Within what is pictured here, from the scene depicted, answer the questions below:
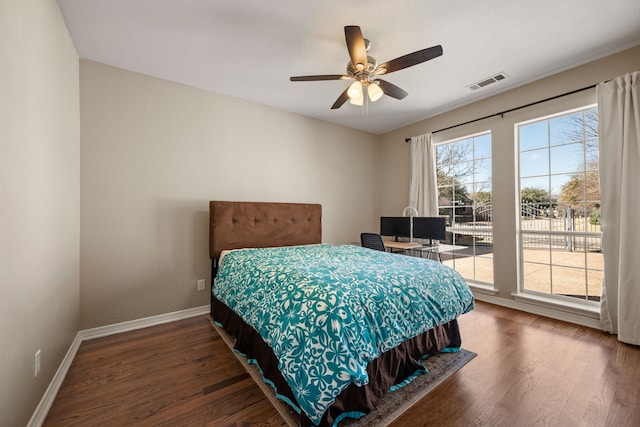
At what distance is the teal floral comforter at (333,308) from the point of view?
1.23 meters

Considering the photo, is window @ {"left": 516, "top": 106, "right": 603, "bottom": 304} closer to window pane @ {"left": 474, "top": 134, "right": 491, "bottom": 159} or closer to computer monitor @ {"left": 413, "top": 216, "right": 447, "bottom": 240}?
window pane @ {"left": 474, "top": 134, "right": 491, "bottom": 159}

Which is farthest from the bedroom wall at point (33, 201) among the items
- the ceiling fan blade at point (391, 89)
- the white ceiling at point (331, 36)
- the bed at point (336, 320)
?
the ceiling fan blade at point (391, 89)

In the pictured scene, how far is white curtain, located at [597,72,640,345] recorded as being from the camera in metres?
2.27

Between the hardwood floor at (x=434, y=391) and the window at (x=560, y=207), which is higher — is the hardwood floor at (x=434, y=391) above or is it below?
below

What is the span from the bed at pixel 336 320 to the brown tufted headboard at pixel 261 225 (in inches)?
16.6

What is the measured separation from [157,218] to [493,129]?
4179 mm

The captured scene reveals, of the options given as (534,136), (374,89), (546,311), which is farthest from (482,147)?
(374,89)

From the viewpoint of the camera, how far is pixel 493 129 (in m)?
3.32

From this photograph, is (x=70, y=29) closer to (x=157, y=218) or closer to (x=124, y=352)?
(x=157, y=218)

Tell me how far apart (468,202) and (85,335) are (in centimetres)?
474

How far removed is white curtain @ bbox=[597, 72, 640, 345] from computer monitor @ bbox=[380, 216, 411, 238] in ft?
6.78

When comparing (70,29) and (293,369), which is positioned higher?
(70,29)

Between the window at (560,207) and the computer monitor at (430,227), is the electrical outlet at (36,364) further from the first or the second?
→ the window at (560,207)

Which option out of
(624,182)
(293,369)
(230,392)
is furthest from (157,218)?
(624,182)
